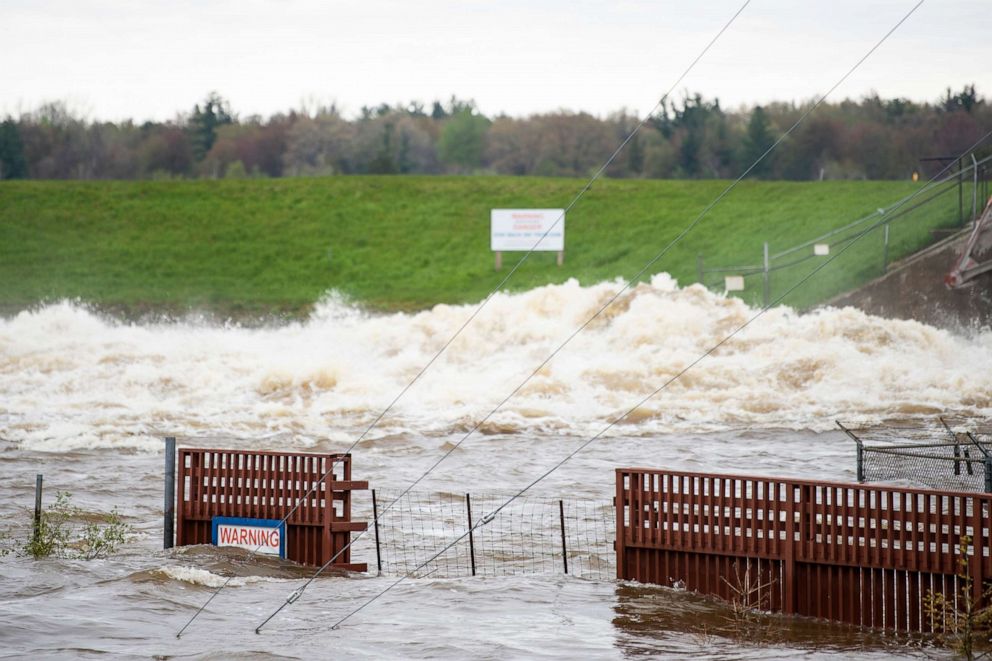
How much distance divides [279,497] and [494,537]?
16.6 ft

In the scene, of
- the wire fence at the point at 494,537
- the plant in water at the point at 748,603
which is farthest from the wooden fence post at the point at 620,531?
the wire fence at the point at 494,537

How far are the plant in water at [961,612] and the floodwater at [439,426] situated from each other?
0.36 m

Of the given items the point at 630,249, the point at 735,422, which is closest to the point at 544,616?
the point at 735,422

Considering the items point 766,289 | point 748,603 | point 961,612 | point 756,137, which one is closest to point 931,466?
point 748,603

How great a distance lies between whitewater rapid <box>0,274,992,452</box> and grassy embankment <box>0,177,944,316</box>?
16.7 feet

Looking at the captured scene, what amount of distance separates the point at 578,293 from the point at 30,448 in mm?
22967

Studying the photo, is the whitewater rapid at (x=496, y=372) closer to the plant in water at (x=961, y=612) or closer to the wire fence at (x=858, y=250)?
the wire fence at (x=858, y=250)

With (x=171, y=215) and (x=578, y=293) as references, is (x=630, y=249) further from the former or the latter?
(x=171, y=215)

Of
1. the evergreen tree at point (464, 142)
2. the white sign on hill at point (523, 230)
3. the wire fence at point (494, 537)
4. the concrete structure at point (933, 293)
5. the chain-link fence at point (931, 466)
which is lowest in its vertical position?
the wire fence at point (494, 537)

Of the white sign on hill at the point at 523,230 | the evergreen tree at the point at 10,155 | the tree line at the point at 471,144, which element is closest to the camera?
the white sign on hill at the point at 523,230

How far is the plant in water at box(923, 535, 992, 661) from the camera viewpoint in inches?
452

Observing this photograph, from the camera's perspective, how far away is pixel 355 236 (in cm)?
6438

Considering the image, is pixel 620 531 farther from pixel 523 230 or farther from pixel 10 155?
pixel 10 155

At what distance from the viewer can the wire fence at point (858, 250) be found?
1886 inches
